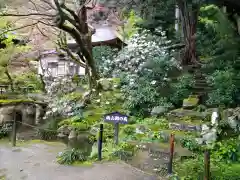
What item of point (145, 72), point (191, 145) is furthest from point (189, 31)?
point (191, 145)

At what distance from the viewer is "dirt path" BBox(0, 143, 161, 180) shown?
5.23 metres

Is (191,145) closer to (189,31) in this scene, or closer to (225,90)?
(225,90)

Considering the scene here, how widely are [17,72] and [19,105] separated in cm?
730

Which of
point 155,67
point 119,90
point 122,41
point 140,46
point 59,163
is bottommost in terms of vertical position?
point 59,163

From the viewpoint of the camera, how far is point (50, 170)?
565cm

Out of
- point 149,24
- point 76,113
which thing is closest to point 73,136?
point 76,113

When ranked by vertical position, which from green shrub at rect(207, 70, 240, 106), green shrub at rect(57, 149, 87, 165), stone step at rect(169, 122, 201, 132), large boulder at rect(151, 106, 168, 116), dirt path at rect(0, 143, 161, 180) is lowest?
dirt path at rect(0, 143, 161, 180)

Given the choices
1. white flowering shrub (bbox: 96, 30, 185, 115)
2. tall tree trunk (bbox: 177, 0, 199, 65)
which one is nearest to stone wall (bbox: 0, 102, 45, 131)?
white flowering shrub (bbox: 96, 30, 185, 115)

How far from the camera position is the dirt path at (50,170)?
5.23 m

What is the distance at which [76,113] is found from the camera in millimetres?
10938

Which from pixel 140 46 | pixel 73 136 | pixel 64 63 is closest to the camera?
pixel 73 136

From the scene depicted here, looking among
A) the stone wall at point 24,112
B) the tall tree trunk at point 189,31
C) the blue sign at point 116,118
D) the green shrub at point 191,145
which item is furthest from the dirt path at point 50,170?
the tall tree trunk at point 189,31

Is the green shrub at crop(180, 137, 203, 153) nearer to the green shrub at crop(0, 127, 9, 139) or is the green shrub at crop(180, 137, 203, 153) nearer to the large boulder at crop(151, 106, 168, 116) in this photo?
the large boulder at crop(151, 106, 168, 116)

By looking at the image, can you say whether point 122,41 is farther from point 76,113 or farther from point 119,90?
point 76,113
